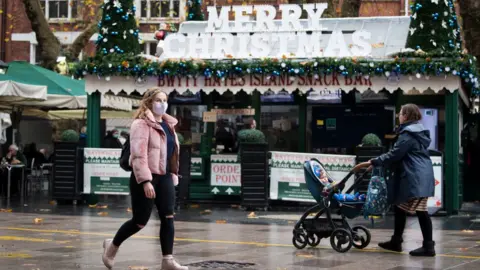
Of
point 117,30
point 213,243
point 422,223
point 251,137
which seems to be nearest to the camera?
point 422,223

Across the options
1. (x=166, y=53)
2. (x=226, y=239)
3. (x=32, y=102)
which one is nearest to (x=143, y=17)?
(x=32, y=102)

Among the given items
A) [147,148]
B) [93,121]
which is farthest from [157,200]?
[93,121]

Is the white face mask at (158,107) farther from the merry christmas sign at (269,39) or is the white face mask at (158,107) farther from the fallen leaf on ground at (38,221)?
the merry christmas sign at (269,39)

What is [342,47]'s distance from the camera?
18594mm

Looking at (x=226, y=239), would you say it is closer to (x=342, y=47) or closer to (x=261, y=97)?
(x=342, y=47)

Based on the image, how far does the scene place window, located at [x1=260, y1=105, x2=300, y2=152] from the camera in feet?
68.5

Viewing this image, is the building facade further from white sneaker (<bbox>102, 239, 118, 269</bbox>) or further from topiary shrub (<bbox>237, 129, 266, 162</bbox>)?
white sneaker (<bbox>102, 239, 118, 269</bbox>)

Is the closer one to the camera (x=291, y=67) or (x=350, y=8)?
(x=291, y=67)

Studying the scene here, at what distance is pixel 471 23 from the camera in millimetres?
26094

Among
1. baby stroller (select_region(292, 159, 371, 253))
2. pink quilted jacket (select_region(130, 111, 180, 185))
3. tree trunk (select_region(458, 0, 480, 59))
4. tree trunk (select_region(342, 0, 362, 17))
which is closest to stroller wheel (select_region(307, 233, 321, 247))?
baby stroller (select_region(292, 159, 371, 253))

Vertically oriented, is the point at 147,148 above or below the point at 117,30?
below

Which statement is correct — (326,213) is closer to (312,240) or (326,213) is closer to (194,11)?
(312,240)

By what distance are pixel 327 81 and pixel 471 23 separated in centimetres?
902

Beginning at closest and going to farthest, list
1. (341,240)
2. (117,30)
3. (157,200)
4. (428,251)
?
(157,200) → (428,251) → (341,240) → (117,30)
